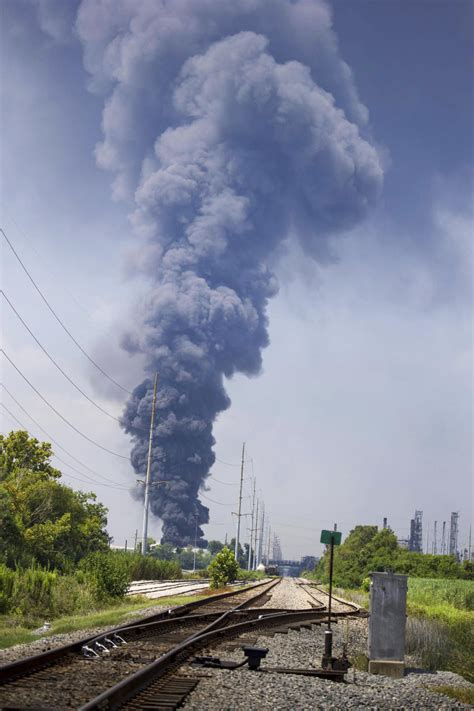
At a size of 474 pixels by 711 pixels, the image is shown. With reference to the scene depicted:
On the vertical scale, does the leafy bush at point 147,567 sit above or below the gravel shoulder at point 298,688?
below

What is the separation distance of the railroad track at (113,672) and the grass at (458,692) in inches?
139

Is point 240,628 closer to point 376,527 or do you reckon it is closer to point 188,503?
point 376,527

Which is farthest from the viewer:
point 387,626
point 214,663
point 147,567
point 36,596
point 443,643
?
point 147,567

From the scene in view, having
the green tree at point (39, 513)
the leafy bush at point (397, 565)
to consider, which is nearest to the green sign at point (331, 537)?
the green tree at point (39, 513)

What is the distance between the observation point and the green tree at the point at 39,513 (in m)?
29.4

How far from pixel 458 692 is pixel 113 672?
469 cm

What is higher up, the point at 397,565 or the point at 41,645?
the point at 41,645

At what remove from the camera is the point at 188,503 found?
510 feet

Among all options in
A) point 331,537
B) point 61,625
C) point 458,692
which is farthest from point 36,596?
point 458,692

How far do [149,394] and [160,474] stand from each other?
23.5 metres

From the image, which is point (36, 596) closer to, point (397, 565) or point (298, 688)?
point (298, 688)

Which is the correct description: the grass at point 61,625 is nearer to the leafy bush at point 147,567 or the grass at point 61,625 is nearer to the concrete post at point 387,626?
the concrete post at point 387,626

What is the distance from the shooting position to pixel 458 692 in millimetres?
10109

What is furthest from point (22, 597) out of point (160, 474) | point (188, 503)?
point (188, 503)
